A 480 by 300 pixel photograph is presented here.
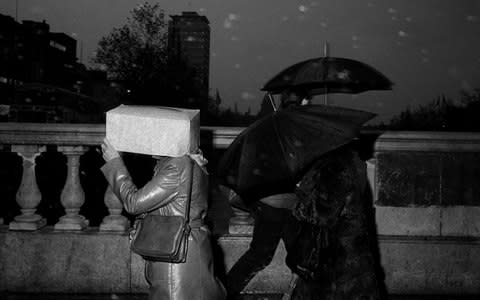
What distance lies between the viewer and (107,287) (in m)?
5.08

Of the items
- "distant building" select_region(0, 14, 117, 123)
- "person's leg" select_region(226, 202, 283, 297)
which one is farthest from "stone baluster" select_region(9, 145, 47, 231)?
"distant building" select_region(0, 14, 117, 123)

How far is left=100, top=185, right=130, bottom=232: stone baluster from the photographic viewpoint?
5.10 meters

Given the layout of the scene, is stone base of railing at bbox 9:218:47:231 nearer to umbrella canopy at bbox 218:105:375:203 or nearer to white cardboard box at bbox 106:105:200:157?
umbrella canopy at bbox 218:105:375:203

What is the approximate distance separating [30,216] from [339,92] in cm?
330

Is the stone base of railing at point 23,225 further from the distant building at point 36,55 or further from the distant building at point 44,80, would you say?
the distant building at point 36,55

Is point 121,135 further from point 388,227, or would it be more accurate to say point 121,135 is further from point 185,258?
point 388,227

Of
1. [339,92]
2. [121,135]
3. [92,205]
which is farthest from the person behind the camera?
[92,205]

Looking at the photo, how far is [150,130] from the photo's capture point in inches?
116

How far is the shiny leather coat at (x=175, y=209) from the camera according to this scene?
2.99 metres

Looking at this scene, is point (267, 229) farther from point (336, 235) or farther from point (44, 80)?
point (44, 80)

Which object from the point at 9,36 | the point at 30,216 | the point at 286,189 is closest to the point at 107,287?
the point at 30,216

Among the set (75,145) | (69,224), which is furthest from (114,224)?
(75,145)

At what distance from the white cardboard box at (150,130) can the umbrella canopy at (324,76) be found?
1.54m

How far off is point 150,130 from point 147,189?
34cm
